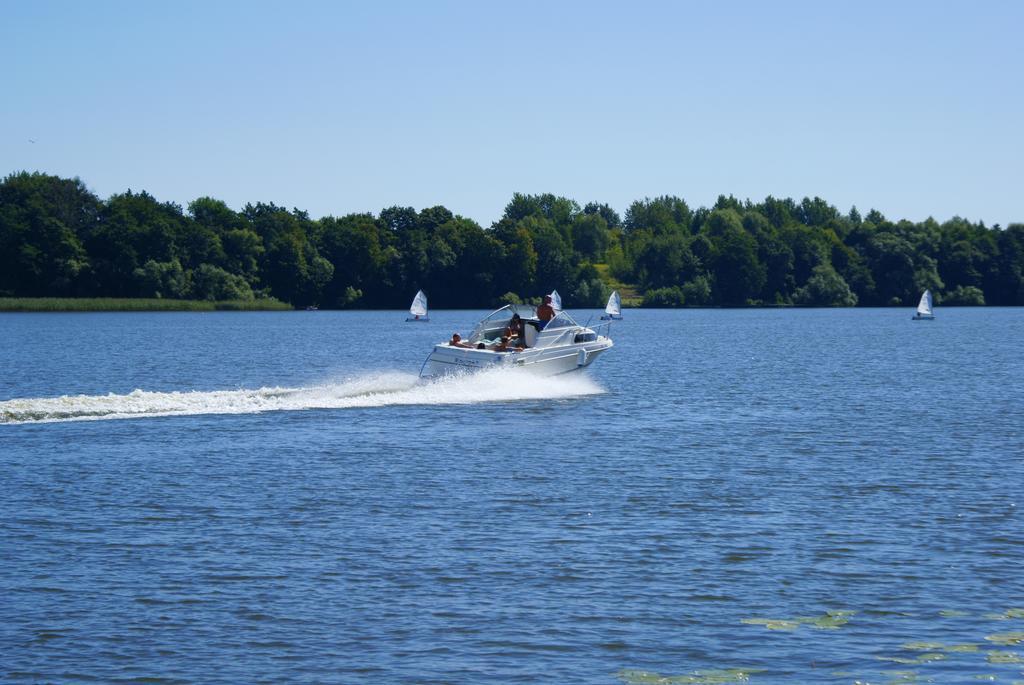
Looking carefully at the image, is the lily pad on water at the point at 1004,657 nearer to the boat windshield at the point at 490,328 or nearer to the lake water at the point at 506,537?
the lake water at the point at 506,537

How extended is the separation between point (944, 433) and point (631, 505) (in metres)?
17.5

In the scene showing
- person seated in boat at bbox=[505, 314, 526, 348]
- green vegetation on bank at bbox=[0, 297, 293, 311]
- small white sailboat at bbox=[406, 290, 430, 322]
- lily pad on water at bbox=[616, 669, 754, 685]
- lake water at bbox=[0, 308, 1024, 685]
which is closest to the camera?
lily pad on water at bbox=[616, 669, 754, 685]

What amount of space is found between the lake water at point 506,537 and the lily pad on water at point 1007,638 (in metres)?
0.05

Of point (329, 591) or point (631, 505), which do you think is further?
point (631, 505)

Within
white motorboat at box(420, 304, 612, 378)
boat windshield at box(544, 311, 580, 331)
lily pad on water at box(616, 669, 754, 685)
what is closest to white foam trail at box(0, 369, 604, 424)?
white motorboat at box(420, 304, 612, 378)

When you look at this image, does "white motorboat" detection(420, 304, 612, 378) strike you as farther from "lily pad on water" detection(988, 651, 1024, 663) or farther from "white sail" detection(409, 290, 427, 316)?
"white sail" detection(409, 290, 427, 316)

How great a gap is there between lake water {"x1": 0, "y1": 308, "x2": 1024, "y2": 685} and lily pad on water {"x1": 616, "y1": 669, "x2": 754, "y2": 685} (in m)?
0.04

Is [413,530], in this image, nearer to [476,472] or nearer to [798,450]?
[476,472]

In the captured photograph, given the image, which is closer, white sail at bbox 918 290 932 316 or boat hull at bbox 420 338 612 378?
boat hull at bbox 420 338 612 378

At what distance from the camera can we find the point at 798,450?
3691 centimetres

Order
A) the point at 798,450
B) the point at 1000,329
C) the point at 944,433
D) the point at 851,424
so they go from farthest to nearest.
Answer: the point at 1000,329
the point at 851,424
the point at 944,433
the point at 798,450

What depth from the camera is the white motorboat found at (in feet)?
163

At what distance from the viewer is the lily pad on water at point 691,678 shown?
16172mm

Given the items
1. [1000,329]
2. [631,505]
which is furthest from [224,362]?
[1000,329]
